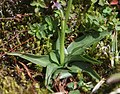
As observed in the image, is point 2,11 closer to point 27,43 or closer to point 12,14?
point 12,14

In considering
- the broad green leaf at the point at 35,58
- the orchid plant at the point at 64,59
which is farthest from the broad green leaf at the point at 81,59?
the broad green leaf at the point at 35,58

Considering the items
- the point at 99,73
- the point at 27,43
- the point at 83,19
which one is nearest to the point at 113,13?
the point at 83,19

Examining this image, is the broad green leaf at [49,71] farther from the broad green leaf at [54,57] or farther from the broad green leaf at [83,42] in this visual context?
the broad green leaf at [83,42]

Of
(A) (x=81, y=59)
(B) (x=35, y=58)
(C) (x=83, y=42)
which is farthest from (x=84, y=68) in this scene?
(B) (x=35, y=58)

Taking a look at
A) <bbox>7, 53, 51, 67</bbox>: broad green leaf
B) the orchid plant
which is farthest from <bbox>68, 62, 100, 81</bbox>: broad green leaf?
<bbox>7, 53, 51, 67</bbox>: broad green leaf

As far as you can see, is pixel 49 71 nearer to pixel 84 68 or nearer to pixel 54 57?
pixel 54 57
